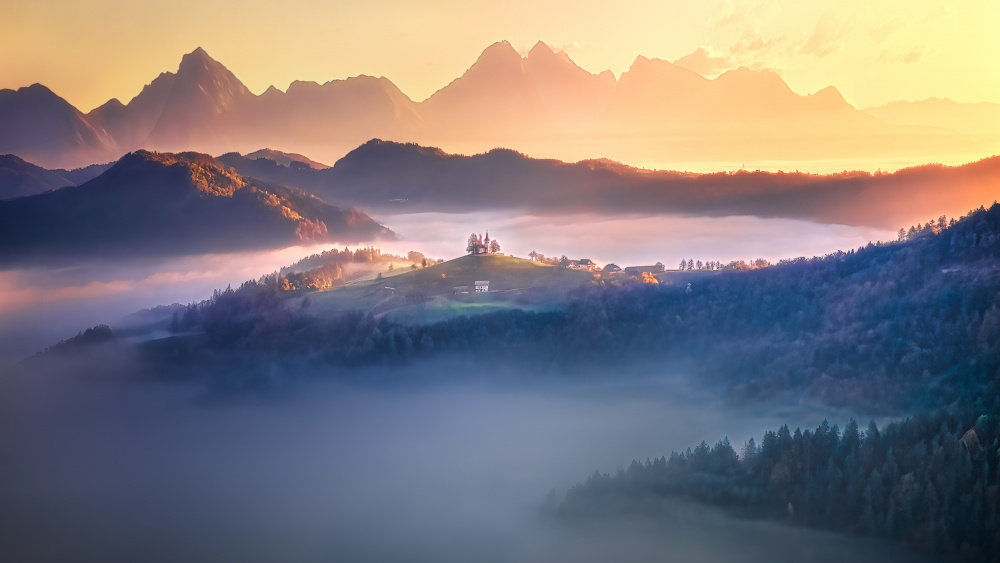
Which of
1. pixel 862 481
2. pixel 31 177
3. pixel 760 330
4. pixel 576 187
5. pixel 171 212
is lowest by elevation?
pixel 862 481

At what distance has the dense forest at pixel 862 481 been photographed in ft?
179

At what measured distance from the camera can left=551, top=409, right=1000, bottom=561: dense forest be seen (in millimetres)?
54562

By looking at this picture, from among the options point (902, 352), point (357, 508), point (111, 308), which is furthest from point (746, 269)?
point (111, 308)

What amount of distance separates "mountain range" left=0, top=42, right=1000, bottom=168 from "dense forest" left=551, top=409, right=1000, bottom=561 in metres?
76.2

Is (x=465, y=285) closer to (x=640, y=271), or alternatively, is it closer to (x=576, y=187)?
(x=640, y=271)

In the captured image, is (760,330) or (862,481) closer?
(862,481)

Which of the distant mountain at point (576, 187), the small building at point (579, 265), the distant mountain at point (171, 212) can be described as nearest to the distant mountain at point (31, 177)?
the distant mountain at point (171, 212)

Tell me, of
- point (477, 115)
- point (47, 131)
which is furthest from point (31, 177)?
point (477, 115)

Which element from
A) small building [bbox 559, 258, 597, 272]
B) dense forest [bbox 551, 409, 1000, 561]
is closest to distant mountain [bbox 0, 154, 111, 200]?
small building [bbox 559, 258, 597, 272]

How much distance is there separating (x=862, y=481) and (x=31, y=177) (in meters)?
132

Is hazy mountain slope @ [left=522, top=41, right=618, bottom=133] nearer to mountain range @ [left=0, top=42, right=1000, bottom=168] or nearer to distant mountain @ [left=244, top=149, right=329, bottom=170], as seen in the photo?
mountain range @ [left=0, top=42, right=1000, bottom=168]

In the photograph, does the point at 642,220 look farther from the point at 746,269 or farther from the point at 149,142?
the point at 149,142

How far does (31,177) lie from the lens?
133250mm

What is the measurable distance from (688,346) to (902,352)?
25.8m
